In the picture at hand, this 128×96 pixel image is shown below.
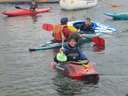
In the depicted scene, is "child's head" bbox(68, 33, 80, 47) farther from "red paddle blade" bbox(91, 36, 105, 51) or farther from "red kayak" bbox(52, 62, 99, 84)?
"red paddle blade" bbox(91, 36, 105, 51)

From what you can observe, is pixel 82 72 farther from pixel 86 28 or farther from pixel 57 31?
pixel 86 28

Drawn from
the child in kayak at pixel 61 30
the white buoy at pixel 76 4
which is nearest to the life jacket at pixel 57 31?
the child in kayak at pixel 61 30

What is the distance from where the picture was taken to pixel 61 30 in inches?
877

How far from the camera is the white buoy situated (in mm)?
40688

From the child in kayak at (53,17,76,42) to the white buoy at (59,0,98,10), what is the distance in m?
17.5

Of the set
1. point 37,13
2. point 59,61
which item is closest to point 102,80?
point 59,61

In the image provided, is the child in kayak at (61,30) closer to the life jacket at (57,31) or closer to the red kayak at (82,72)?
the life jacket at (57,31)

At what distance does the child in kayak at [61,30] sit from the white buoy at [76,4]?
17497 mm

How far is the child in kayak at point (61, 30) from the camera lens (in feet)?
72.0

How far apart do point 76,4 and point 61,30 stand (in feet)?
63.3

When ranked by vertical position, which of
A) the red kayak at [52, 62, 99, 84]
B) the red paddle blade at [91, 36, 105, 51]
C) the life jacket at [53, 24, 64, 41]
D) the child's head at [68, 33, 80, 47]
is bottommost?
the red paddle blade at [91, 36, 105, 51]

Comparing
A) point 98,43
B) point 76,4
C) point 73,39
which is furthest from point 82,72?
point 76,4

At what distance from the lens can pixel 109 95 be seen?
51.1 feet

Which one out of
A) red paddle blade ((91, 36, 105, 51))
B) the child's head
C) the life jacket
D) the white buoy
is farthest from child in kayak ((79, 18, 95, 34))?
the white buoy
